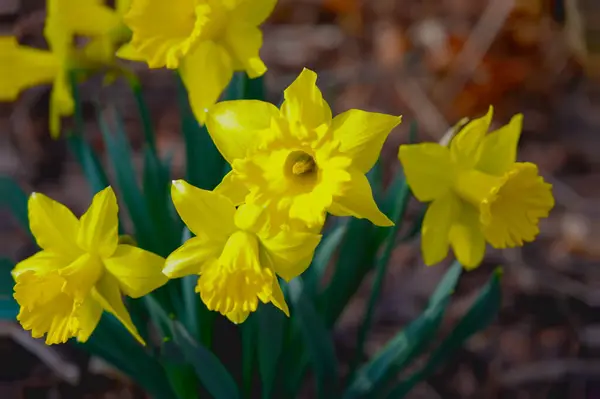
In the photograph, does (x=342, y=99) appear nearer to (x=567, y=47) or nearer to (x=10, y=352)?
(x=567, y=47)

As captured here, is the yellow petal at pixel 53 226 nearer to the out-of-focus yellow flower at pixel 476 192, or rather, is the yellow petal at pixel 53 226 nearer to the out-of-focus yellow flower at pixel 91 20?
the out-of-focus yellow flower at pixel 91 20

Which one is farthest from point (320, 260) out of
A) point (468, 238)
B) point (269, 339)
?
point (468, 238)

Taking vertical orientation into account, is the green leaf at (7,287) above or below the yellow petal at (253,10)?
below

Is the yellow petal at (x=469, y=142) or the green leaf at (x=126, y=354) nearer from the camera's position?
the yellow petal at (x=469, y=142)

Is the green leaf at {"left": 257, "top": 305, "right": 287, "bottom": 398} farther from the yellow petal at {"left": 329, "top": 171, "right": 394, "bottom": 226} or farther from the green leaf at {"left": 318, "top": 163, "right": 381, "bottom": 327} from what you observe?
the yellow petal at {"left": 329, "top": 171, "right": 394, "bottom": 226}

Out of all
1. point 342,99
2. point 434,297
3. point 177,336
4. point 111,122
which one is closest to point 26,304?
point 177,336

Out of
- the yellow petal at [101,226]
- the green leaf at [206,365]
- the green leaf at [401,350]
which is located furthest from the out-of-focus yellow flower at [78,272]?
the green leaf at [401,350]
